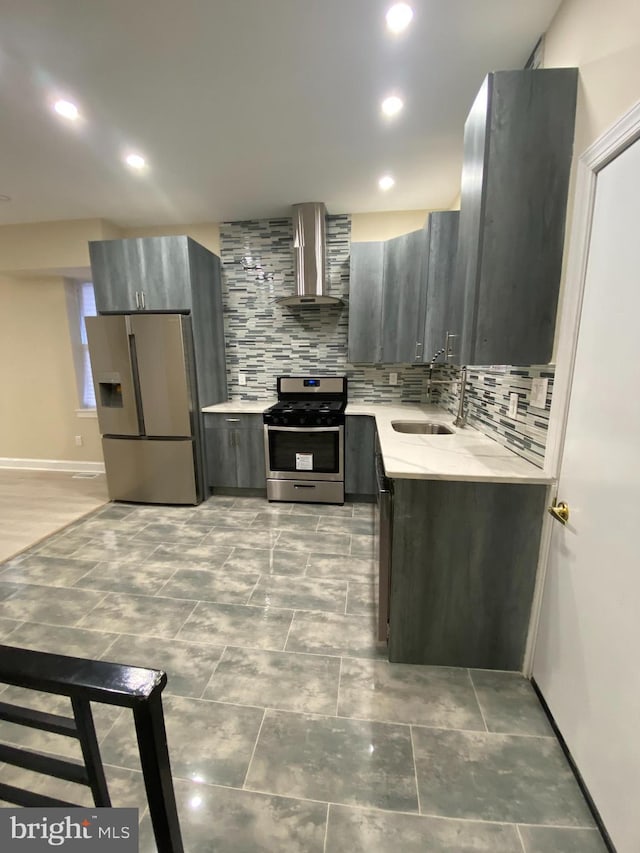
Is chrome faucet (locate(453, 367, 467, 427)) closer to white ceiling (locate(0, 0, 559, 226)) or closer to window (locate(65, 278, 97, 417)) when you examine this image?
white ceiling (locate(0, 0, 559, 226))

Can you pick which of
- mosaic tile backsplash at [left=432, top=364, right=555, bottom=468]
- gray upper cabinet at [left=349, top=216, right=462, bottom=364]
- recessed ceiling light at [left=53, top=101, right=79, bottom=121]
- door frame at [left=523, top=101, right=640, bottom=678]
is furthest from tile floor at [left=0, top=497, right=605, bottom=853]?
recessed ceiling light at [left=53, top=101, right=79, bottom=121]

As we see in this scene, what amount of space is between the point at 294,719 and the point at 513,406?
171 cm

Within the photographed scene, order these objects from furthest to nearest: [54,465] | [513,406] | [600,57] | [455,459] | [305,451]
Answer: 1. [54,465]
2. [305,451]
3. [513,406]
4. [455,459]
5. [600,57]

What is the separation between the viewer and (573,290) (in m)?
1.24

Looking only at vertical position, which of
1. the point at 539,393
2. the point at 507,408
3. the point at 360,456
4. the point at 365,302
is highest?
the point at 365,302

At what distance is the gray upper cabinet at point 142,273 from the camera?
Answer: 3.01 metres

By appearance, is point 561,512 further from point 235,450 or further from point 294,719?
point 235,450

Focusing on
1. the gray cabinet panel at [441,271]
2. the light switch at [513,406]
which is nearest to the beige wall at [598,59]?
the light switch at [513,406]

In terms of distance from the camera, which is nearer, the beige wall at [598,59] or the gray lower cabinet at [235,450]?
the beige wall at [598,59]

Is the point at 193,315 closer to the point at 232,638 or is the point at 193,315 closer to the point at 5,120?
the point at 5,120

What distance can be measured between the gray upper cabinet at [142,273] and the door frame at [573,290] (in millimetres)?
2791

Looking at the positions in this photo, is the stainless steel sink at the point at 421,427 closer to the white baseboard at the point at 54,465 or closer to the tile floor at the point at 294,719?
the tile floor at the point at 294,719

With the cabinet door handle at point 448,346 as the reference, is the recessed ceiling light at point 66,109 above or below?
above

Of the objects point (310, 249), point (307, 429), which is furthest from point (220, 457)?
point (310, 249)
